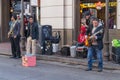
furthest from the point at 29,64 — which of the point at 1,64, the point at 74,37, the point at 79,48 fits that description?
the point at 74,37

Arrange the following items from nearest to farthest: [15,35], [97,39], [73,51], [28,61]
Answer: [97,39], [28,61], [73,51], [15,35]

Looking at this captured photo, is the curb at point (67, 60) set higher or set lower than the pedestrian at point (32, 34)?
lower

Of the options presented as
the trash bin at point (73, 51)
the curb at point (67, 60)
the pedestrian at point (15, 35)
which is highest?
the pedestrian at point (15, 35)

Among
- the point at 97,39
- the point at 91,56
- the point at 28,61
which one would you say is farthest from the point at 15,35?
the point at 97,39

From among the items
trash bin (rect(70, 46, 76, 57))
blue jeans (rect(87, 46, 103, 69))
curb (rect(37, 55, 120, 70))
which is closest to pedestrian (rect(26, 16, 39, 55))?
curb (rect(37, 55, 120, 70))

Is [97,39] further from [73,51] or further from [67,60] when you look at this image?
[73,51]

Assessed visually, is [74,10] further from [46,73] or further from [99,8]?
[46,73]

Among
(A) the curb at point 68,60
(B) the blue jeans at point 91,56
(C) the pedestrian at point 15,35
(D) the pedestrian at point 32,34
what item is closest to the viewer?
(B) the blue jeans at point 91,56

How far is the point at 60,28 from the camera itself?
57.5ft

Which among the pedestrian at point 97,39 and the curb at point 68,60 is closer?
the pedestrian at point 97,39

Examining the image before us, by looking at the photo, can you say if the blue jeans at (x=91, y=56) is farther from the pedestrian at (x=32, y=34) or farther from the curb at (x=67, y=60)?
the pedestrian at (x=32, y=34)

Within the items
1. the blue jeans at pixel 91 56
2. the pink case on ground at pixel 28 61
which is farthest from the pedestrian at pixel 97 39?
the pink case on ground at pixel 28 61

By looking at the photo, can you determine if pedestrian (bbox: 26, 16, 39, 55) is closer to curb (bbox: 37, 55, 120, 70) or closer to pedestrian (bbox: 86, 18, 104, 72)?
curb (bbox: 37, 55, 120, 70)

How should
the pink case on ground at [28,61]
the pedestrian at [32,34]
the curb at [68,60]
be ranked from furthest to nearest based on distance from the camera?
1. the pedestrian at [32,34]
2. the pink case on ground at [28,61]
3. the curb at [68,60]
